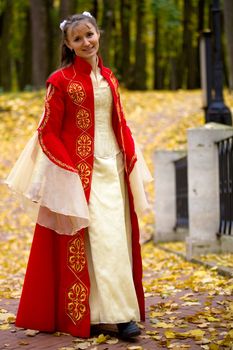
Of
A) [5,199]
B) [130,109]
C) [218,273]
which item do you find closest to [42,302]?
[218,273]

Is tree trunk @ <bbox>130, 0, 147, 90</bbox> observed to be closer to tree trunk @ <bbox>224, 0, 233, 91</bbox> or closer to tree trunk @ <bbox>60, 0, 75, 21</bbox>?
tree trunk @ <bbox>60, 0, 75, 21</bbox>

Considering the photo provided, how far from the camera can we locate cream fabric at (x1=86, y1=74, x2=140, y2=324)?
14.6ft

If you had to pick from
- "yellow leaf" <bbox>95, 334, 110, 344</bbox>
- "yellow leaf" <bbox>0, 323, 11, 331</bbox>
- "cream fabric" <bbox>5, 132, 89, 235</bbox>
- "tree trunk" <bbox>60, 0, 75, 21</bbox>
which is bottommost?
"yellow leaf" <bbox>0, 323, 11, 331</bbox>

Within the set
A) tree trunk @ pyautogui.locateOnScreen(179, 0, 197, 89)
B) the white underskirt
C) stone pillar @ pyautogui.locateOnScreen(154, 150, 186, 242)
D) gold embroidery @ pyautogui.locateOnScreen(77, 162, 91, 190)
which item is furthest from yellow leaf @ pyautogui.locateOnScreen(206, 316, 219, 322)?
tree trunk @ pyautogui.locateOnScreen(179, 0, 197, 89)

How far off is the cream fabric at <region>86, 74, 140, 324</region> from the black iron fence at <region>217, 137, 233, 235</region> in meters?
3.46

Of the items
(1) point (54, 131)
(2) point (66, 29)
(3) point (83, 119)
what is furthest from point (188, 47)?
(1) point (54, 131)

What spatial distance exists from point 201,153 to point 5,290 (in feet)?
9.90

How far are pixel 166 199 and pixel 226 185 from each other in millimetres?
3910

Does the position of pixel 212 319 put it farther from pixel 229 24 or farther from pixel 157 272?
pixel 229 24

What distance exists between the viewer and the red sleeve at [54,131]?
451 cm

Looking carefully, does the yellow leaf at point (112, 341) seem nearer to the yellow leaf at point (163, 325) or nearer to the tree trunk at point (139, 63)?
the yellow leaf at point (163, 325)

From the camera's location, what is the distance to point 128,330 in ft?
14.6

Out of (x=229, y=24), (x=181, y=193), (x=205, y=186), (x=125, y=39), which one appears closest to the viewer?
(x=205, y=186)

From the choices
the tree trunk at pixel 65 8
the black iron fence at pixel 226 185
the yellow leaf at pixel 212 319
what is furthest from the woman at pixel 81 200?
the tree trunk at pixel 65 8
